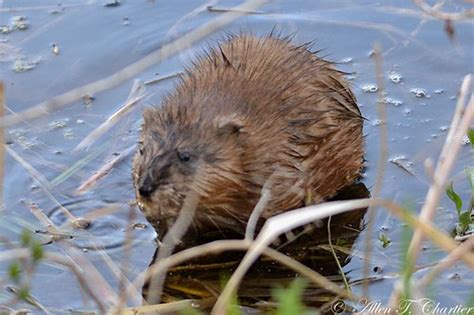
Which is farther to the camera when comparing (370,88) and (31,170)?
(370,88)

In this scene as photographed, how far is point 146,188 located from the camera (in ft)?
12.2

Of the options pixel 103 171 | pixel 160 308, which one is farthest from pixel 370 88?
pixel 160 308

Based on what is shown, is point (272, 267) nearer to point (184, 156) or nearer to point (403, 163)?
point (184, 156)

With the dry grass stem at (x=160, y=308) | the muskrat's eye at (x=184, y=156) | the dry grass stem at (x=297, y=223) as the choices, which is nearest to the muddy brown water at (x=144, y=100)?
the dry grass stem at (x=160, y=308)

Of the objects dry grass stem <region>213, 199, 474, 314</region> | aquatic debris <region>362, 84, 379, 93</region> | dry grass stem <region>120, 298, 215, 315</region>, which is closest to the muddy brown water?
aquatic debris <region>362, 84, 379, 93</region>

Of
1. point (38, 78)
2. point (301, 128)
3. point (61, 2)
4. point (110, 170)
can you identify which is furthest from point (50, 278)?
point (61, 2)

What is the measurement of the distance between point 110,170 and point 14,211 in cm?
42

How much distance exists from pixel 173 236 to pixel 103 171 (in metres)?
0.56

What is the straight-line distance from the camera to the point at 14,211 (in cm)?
418

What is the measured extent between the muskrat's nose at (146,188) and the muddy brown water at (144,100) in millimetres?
312

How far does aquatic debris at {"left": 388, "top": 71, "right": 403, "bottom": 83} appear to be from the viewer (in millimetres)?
4973

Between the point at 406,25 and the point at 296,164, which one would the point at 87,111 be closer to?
the point at 296,164

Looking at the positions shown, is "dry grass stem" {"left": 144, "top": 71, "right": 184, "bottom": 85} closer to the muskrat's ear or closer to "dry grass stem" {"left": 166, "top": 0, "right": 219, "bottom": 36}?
"dry grass stem" {"left": 166, "top": 0, "right": 219, "bottom": 36}

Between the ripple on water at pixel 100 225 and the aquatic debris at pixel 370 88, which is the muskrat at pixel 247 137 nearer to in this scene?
the ripple on water at pixel 100 225
